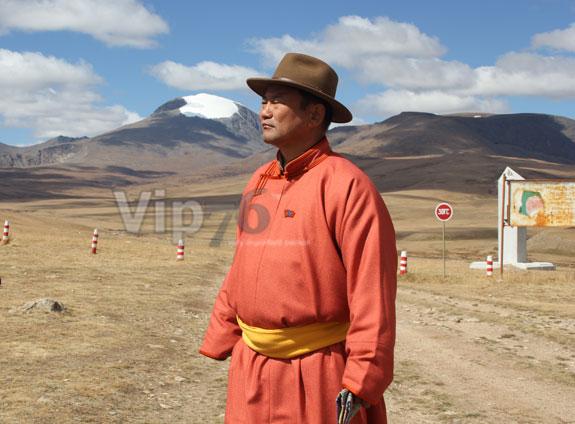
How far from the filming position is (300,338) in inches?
121

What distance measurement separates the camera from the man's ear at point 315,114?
3.32 meters

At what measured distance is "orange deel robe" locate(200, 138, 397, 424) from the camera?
114 inches

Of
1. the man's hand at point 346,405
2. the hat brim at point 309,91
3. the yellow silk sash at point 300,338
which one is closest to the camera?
the man's hand at point 346,405

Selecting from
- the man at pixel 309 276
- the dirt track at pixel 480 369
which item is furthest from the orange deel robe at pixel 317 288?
the dirt track at pixel 480 369

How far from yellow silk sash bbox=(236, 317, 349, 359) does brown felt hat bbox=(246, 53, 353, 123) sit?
0.96m

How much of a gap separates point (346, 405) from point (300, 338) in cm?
35

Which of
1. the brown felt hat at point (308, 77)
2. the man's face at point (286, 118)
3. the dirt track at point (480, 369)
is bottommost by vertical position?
the dirt track at point (480, 369)

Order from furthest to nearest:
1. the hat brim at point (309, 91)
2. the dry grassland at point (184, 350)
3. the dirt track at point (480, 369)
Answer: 1. the dirt track at point (480, 369)
2. the dry grassland at point (184, 350)
3. the hat brim at point (309, 91)

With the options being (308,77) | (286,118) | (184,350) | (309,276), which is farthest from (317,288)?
(184,350)

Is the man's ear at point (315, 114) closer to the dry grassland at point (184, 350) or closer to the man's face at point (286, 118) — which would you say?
the man's face at point (286, 118)

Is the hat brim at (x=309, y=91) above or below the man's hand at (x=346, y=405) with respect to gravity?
above

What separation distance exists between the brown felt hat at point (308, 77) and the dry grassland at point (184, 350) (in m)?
4.09

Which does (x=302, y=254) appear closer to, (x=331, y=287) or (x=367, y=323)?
(x=331, y=287)

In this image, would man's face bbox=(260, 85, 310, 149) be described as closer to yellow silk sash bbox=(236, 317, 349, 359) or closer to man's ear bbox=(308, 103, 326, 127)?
man's ear bbox=(308, 103, 326, 127)
